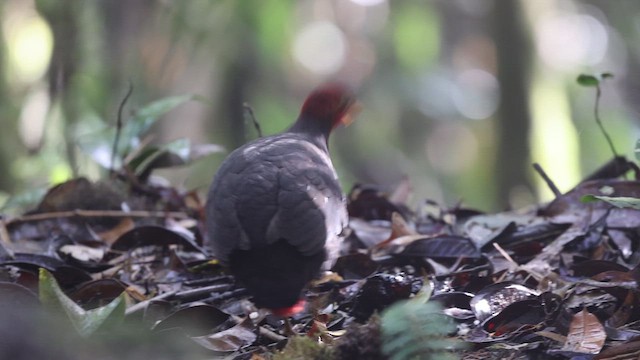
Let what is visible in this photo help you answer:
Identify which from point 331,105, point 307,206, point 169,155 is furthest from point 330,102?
point 307,206

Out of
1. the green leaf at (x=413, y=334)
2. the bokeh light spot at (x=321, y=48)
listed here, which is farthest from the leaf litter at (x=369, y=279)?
the bokeh light spot at (x=321, y=48)

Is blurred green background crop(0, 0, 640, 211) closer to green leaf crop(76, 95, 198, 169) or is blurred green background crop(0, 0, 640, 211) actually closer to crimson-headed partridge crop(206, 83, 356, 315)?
green leaf crop(76, 95, 198, 169)

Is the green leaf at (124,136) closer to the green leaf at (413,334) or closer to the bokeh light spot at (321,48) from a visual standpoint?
the green leaf at (413,334)

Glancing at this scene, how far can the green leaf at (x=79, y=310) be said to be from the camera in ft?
7.05

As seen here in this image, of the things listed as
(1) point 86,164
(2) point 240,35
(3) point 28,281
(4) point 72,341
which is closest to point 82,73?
(1) point 86,164

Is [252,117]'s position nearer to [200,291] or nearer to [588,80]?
[200,291]

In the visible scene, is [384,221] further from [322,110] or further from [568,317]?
[568,317]

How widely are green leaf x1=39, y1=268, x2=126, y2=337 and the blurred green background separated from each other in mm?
2045

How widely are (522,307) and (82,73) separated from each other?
484cm

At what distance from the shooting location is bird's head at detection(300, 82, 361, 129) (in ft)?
12.8

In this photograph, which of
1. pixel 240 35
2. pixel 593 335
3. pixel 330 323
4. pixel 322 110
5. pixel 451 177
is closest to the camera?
pixel 593 335

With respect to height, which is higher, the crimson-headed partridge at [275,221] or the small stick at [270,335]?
the crimson-headed partridge at [275,221]

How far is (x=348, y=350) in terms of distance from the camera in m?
1.82

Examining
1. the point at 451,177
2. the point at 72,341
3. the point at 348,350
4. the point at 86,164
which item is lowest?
the point at 451,177
